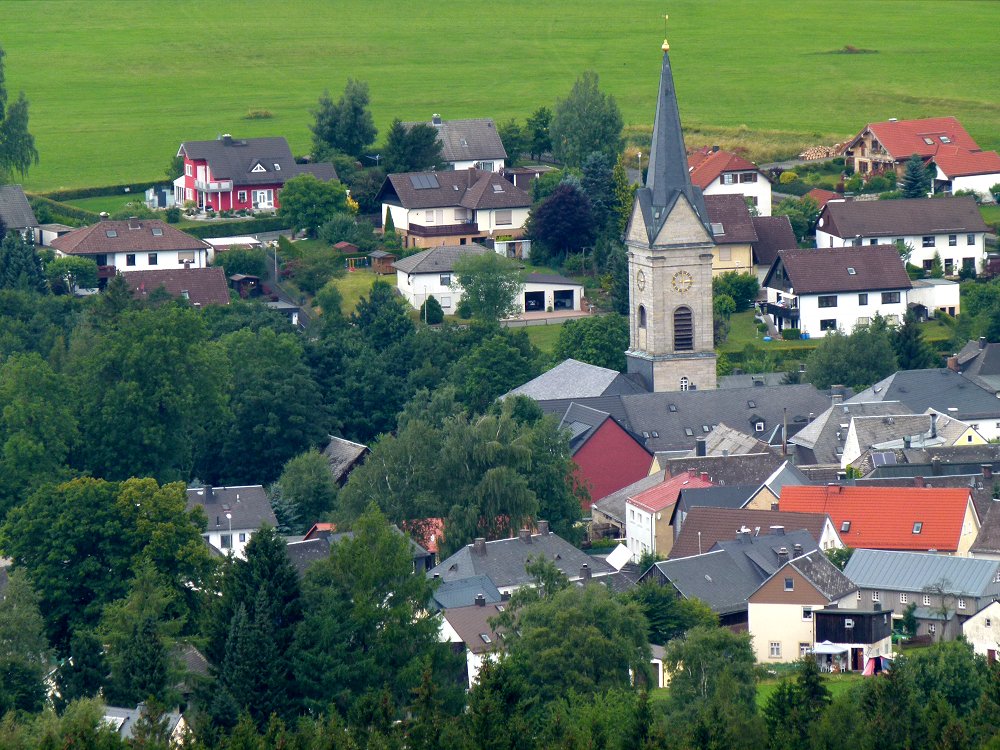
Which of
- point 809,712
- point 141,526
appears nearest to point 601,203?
point 141,526

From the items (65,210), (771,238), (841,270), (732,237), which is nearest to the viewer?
(841,270)

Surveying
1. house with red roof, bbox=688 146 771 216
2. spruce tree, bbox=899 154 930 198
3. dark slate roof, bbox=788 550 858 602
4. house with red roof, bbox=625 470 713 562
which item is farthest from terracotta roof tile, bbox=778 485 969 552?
spruce tree, bbox=899 154 930 198

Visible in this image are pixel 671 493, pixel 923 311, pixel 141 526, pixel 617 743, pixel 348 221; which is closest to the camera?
pixel 617 743

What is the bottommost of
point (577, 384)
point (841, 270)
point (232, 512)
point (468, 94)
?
point (232, 512)

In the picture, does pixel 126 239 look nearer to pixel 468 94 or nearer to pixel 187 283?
pixel 187 283

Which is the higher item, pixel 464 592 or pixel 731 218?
pixel 731 218

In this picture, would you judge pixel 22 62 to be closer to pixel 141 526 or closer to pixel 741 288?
pixel 741 288

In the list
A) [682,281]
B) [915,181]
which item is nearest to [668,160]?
[682,281]
